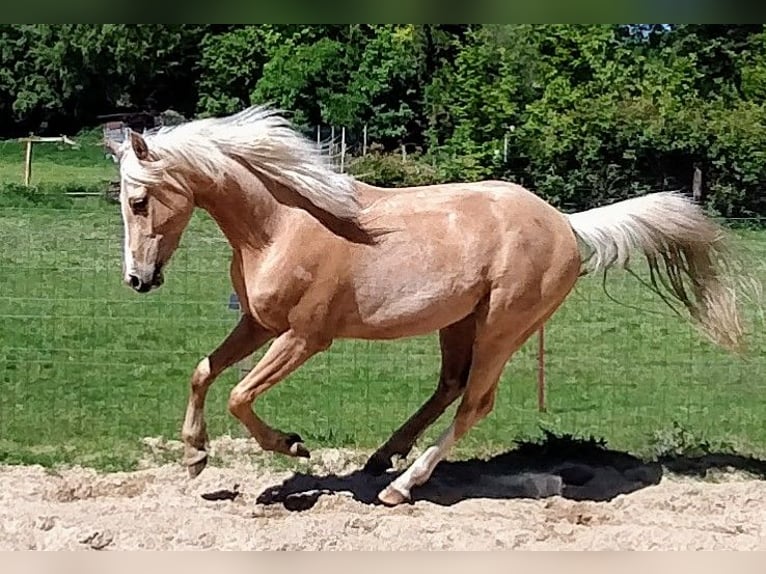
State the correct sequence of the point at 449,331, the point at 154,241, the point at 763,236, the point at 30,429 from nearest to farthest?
the point at 154,241 < the point at 449,331 < the point at 30,429 < the point at 763,236

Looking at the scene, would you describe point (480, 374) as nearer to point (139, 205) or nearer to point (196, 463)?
point (196, 463)

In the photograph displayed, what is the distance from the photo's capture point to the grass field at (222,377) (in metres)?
5.31

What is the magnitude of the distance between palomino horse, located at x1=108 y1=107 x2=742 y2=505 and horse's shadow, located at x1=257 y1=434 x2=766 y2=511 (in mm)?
236

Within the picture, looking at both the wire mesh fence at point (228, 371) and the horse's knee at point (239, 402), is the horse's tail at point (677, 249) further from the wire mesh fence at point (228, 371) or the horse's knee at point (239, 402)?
the horse's knee at point (239, 402)

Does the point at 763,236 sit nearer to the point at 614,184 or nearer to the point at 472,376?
the point at 614,184

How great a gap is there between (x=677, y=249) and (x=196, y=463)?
7.14 ft

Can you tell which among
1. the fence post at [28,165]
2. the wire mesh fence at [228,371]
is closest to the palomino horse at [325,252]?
the wire mesh fence at [228,371]

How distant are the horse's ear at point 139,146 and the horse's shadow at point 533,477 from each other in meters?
1.46

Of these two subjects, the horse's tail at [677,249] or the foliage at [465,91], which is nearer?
the horse's tail at [677,249]

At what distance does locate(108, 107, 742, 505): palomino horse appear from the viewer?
3965mm

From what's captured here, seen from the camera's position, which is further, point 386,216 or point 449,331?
point 449,331

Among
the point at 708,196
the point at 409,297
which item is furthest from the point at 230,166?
the point at 708,196

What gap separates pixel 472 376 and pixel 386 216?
72 cm

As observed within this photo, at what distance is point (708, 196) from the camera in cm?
666
